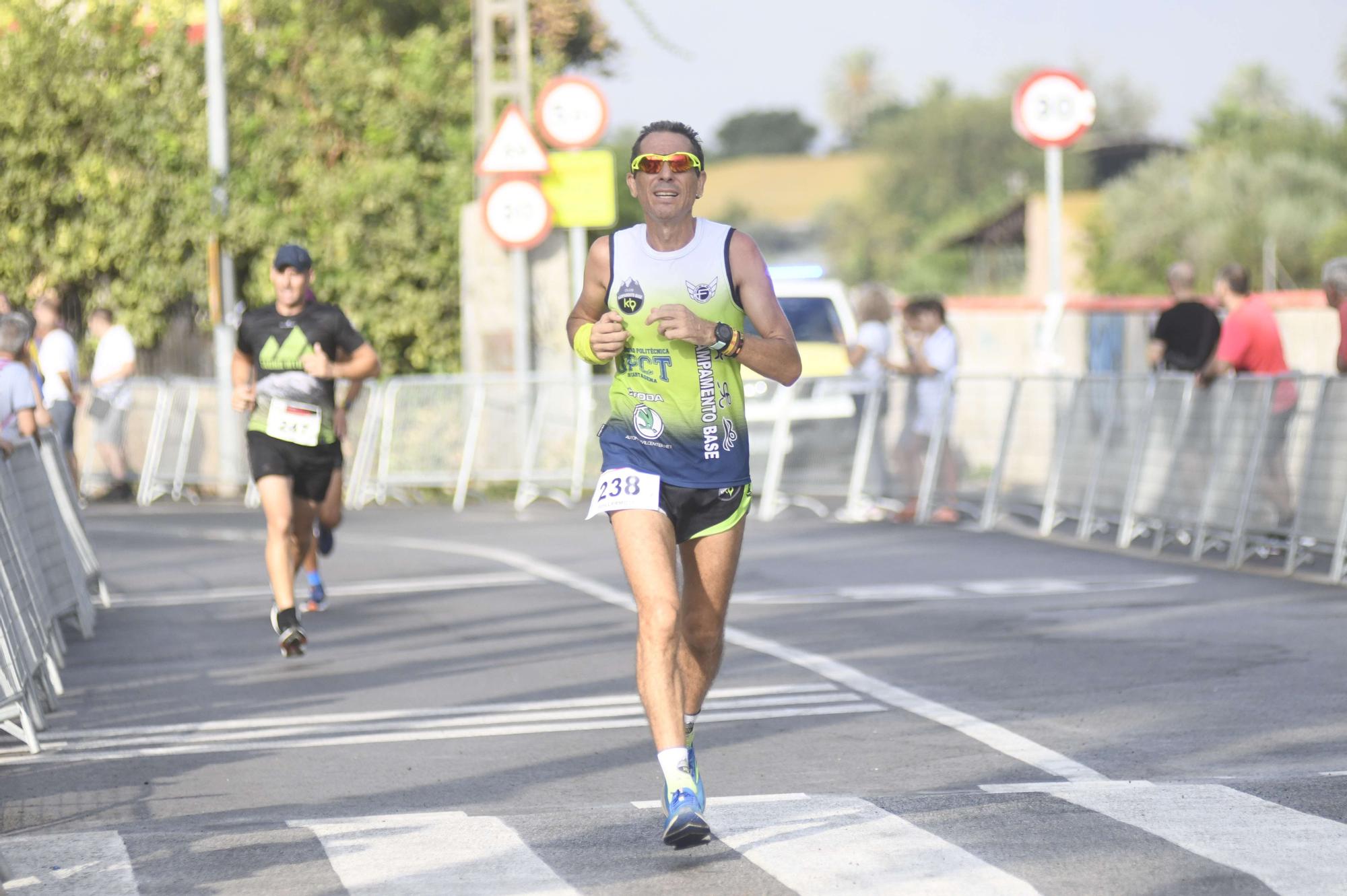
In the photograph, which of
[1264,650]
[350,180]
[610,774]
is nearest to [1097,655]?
[1264,650]

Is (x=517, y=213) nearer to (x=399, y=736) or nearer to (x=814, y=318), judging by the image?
(x=814, y=318)

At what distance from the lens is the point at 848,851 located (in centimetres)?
553

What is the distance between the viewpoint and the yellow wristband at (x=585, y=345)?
6176 mm

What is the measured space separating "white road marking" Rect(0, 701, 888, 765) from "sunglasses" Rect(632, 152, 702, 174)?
2.92m

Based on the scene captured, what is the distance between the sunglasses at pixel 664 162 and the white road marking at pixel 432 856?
1923 mm

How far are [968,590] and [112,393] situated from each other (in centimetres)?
1263

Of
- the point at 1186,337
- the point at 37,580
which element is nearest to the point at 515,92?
the point at 1186,337

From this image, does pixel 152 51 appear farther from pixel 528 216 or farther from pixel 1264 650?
pixel 1264 650

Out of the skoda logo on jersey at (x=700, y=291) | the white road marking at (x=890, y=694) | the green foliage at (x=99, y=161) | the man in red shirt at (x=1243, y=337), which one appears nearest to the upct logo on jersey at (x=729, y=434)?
the skoda logo on jersey at (x=700, y=291)

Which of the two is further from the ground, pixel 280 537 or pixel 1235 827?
pixel 280 537

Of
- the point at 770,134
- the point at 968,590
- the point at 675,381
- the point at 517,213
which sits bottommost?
the point at 968,590

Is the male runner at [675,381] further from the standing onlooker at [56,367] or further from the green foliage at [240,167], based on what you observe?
the green foliage at [240,167]

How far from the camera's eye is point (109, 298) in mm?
26828

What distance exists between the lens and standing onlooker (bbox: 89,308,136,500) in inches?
856
